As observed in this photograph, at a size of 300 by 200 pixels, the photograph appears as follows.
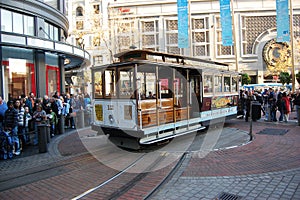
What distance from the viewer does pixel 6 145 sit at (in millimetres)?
8195

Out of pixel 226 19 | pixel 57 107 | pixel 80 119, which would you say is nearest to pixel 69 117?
pixel 80 119

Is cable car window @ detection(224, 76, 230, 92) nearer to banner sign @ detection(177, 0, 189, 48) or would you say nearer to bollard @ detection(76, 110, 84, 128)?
bollard @ detection(76, 110, 84, 128)

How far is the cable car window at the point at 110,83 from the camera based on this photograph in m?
8.86

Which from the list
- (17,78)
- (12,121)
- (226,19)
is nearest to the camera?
(12,121)

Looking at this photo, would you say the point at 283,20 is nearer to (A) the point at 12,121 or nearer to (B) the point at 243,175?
(B) the point at 243,175

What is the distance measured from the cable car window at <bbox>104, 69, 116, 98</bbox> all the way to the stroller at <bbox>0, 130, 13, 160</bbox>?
3.31m

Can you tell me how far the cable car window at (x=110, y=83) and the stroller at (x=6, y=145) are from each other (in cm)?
331

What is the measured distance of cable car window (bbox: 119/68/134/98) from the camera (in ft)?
27.4

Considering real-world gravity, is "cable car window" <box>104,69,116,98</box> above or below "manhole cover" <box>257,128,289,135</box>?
above

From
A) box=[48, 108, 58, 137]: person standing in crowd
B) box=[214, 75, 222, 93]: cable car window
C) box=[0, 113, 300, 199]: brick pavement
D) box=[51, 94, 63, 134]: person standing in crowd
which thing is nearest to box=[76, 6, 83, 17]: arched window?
box=[51, 94, 63, 134]: person standing in crowd

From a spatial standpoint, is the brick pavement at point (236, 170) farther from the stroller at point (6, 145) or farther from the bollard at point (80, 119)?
the bollard at point (80, 119)

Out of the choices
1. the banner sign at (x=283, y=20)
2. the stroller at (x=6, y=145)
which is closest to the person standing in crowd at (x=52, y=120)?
the stroller at (x=6, y=145)

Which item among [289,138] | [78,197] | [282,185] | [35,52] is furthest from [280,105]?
[35,52]

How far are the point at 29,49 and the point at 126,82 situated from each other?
9.72m
